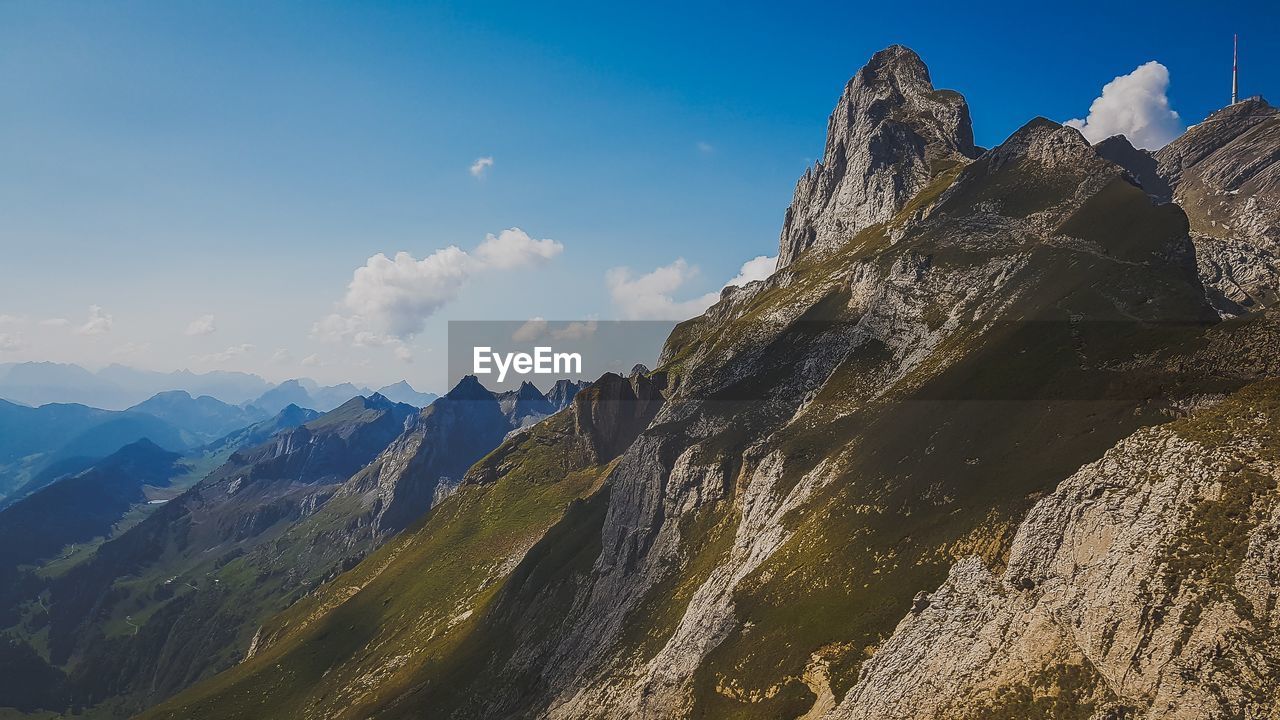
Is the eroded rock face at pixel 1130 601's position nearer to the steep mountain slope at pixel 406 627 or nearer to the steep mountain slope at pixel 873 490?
the steep mountain slope at pixel 873 490

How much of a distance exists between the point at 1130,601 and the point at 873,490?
107 feet

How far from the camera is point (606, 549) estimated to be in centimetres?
11725

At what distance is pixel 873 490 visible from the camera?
72.6 metres

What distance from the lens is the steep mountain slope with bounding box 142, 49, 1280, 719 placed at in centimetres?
5053

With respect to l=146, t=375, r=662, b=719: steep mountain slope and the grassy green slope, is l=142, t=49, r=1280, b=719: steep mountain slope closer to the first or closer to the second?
l=146, t=375, r=662, b=719: steep mountain slope

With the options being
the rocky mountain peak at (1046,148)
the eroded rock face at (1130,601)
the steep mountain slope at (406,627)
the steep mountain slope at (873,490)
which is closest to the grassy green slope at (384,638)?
the steep mountain slope at (406,627)

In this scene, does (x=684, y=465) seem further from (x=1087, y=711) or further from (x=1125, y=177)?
(x=1125, y=177)

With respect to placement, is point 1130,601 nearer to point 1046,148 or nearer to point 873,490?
point 873,490

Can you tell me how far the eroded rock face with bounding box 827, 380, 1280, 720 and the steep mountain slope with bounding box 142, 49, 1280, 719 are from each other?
281mm

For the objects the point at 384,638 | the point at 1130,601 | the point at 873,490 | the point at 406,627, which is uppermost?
the point at 873,490

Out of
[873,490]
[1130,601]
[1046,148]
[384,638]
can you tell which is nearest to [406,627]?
[384,638]

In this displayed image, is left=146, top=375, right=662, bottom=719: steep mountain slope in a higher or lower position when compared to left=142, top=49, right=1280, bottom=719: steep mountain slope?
lower

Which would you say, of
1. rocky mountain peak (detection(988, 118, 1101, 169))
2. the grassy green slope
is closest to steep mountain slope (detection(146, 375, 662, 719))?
the grassy green slope

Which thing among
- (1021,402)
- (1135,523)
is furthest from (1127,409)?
(1135,523)
